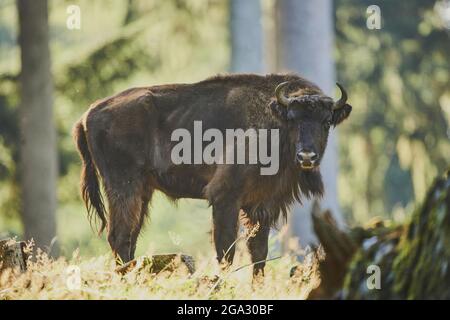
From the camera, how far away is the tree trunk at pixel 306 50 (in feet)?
49.4

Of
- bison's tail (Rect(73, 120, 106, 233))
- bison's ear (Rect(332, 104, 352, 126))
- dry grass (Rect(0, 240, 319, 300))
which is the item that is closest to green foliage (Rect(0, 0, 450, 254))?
bison's tail (Rect(73, 120, 106, 233))

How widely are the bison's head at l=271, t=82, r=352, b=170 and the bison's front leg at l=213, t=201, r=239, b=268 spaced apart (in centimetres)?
74

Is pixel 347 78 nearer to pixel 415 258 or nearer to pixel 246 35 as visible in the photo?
pixel 246 35

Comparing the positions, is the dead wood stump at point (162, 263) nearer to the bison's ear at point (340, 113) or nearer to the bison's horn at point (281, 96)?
the bison's horn at point (281, 96)

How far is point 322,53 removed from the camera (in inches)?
602

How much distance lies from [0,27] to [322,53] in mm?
17780

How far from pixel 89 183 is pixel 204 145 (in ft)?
3.73

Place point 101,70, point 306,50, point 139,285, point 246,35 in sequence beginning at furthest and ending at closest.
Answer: point 246,35
point 101,70
point 306,50
point 139,285

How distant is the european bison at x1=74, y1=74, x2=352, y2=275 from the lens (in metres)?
8.30

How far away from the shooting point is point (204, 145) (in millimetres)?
8727

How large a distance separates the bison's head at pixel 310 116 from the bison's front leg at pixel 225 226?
0.74 m

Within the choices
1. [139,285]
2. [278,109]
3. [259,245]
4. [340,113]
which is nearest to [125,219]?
[259,245]

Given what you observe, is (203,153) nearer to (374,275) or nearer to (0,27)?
(374,275)

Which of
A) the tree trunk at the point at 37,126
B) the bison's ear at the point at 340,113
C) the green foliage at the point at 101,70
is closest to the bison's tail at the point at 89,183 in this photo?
the bison's ear at the point at 340,113
